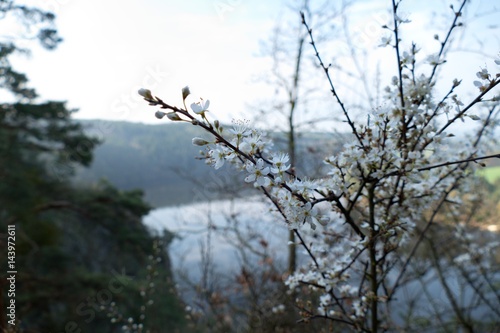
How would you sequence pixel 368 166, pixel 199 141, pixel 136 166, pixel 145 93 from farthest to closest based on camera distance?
pixel 136 166, pixel 368 166, pixel 199 141, pixel 145 93

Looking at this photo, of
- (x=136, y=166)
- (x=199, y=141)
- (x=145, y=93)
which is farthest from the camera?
(x=136, y=166)

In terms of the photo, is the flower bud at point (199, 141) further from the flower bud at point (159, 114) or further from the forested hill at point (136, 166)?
the forested hill at point (136, 166)

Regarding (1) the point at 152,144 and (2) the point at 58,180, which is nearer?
(2) the point at 58,180

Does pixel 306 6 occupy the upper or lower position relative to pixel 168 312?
upper

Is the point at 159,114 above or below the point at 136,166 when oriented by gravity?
below

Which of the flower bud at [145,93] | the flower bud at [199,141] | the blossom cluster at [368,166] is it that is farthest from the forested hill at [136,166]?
the flower bud at [145,93]

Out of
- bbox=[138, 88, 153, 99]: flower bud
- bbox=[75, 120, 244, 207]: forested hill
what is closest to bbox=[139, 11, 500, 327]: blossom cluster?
bbox=[138, 88, 153, 99]: flower bud

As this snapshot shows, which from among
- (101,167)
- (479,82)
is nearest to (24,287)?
(479,82)

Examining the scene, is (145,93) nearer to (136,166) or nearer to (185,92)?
(185,92)

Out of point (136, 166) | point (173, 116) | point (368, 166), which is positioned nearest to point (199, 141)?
point (173, 116)

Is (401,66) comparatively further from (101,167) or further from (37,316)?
(101,167)

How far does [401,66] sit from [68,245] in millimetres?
10656

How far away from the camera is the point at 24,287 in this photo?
18.7 ft

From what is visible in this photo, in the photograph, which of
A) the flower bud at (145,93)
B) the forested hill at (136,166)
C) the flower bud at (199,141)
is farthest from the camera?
the forested hill at (136,166)
